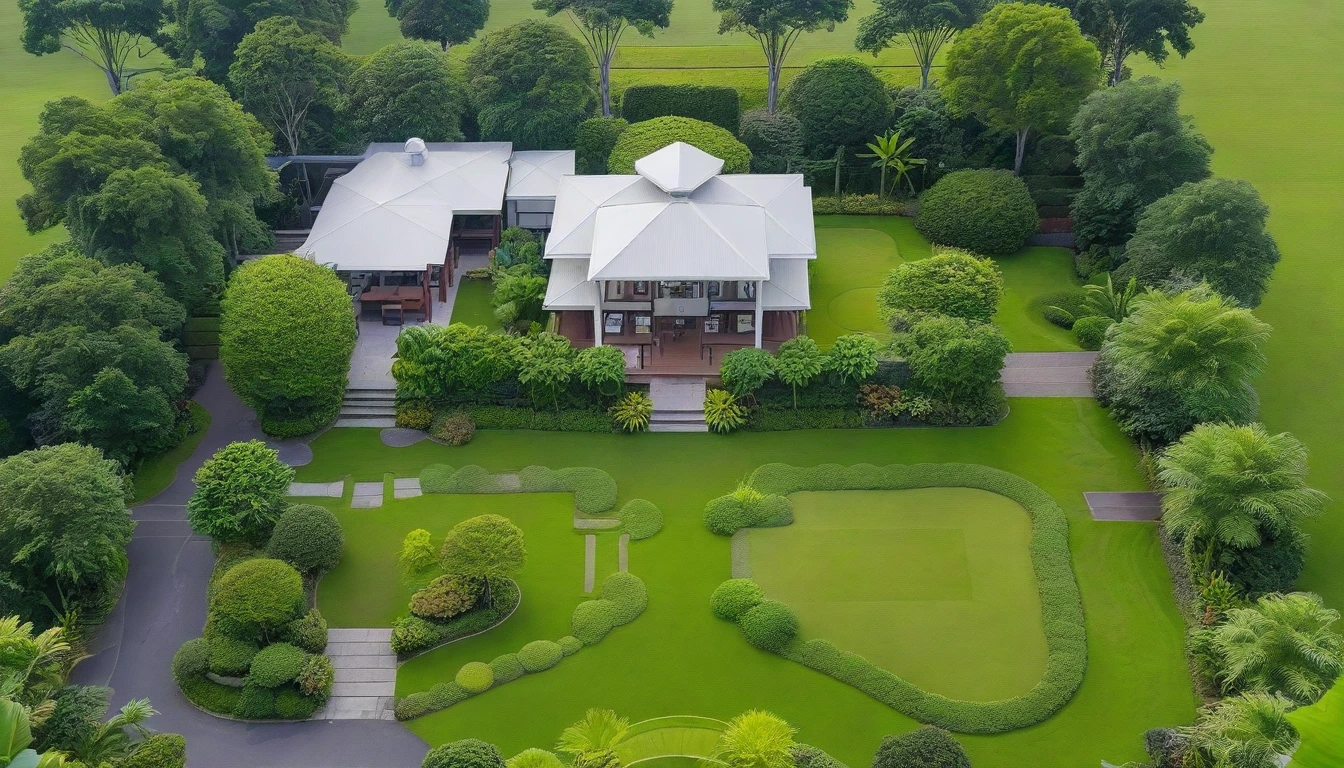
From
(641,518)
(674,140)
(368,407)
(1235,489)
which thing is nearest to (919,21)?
(674,140)

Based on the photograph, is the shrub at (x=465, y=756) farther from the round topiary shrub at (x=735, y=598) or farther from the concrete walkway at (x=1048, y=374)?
the concrete walkway at (x=1048, y=374)

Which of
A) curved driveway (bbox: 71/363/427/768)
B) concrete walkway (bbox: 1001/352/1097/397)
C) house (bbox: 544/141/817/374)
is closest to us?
curved driveway (bbox: 71/363/427/768)

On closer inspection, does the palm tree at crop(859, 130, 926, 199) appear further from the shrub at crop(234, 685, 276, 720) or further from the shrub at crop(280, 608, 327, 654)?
the shrub at crop(234, 685, 276, 720)

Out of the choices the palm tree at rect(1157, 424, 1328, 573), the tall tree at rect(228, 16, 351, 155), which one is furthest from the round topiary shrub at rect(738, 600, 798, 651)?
the tall tree at rect(228, 16, 351, 155)

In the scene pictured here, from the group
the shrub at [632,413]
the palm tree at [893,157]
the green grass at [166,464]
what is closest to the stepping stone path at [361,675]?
the green grass at [166,464]

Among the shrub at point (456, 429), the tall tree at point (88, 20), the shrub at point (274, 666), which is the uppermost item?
the tall tree at point (88, 20)

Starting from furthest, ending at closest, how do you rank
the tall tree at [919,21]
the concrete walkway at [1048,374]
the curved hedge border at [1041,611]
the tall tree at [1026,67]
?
the tall tree at [919,21] → the tall tree at [1026,67] → the concrete walkway at [1048,374] → the curved hedge border at [1041,611]
